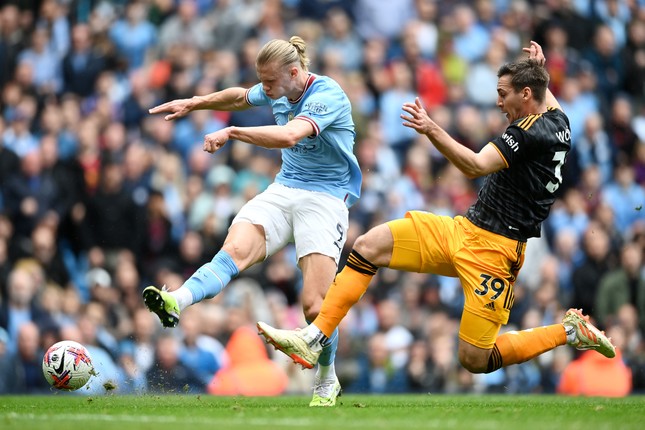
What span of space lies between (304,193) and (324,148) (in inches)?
15.6

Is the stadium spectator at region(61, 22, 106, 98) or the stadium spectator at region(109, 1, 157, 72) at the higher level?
the stadium spectator at region(109, 1, 157, 72)

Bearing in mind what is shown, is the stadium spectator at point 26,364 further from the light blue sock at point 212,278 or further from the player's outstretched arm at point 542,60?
the player's outstretched arm at point 542,60

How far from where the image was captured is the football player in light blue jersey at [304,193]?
897cm

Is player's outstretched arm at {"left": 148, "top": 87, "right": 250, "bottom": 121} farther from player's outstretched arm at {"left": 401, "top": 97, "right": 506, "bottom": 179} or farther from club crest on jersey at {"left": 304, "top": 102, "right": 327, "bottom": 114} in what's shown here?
player's outstretched arm at {"left": 401, "top": 97, "right": 506, "bottom": 179}

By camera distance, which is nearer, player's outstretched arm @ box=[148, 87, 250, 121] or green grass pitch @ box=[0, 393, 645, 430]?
green grass pitch @ box=[0, 393, 645, 430]

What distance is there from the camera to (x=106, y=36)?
17172 mm

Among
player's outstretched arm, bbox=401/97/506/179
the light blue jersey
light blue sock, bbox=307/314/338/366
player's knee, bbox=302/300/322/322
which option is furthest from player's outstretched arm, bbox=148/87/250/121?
player's outstretched arm, bbox=401/97/506/179

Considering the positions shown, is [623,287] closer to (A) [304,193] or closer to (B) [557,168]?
(B) [557,168]

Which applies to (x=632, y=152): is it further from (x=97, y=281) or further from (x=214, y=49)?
(x=97, y=281)

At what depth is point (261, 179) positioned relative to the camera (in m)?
15.1

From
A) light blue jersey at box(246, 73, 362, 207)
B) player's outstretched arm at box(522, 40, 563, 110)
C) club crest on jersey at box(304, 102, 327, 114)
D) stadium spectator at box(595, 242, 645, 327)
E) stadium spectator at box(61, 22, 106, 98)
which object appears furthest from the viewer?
stadium spectator at box(61, 22, 106, 98)

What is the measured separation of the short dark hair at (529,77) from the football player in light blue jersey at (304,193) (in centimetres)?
138

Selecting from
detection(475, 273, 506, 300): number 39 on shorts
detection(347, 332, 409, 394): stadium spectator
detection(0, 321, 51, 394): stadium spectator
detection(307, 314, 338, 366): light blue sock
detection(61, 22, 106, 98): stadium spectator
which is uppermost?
detection(61, 22, 106, 98): stadium spectator

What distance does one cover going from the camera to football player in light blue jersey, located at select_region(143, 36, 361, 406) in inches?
353
